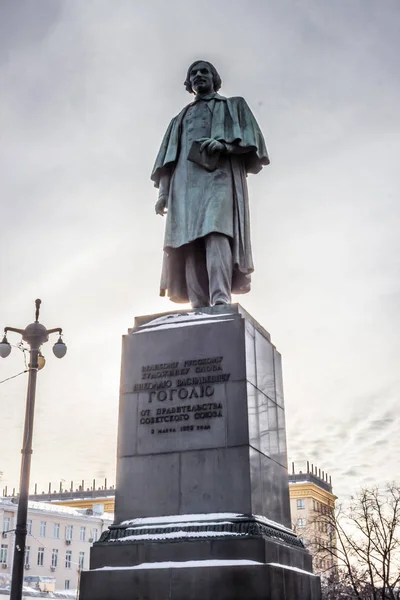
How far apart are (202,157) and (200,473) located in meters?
4.67

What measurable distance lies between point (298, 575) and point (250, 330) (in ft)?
9.99

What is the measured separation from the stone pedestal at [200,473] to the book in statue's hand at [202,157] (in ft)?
7.70

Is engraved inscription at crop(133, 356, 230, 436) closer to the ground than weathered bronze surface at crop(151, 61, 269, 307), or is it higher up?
closer to the ground

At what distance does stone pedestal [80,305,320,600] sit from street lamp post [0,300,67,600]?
246 inches

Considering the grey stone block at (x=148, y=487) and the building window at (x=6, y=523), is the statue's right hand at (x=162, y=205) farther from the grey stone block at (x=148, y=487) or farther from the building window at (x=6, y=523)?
the building window at (x=6, y=523)

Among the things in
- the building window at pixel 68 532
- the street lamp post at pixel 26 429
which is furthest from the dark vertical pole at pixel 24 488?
the building window at pixel 68 532

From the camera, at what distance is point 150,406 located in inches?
365

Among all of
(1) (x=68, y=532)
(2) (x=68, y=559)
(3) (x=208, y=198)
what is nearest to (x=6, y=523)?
(1) (x=68, y=532)

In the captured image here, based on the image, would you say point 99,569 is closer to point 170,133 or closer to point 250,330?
point 250,330

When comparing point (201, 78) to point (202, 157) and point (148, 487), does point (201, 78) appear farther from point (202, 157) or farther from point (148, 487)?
point (148, 487)

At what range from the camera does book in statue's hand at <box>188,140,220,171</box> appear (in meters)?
10.7

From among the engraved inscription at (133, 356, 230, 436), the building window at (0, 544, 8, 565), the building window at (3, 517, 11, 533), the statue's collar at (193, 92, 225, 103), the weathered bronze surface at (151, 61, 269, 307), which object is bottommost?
the engraved inscription at (133, 356, 230, 436)

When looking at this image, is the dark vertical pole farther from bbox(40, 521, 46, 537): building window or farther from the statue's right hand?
bbox(40, 521, 46, 537): building window

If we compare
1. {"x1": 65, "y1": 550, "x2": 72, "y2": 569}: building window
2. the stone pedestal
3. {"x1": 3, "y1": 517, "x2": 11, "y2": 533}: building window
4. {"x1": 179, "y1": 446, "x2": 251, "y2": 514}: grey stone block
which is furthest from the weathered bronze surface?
{"x1": 65, "y1": 550, "x2": 72, "y2": 569}: building window
